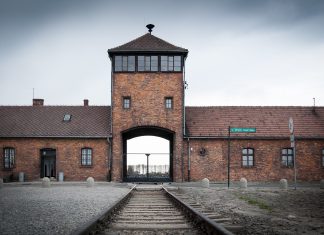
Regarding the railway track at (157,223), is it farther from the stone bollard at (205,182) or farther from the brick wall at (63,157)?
the brick wall at (63,157)

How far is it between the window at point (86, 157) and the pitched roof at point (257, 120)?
751cm

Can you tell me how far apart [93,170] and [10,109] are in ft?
33.0

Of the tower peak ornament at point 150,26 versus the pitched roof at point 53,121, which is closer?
the pitched roof at point 53,121

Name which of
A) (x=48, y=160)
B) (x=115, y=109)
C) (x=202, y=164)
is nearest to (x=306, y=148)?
(x=202, y=164)

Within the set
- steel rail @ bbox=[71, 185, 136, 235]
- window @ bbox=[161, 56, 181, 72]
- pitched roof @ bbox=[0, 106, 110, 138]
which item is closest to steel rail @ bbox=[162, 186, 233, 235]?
steel rail @ bbox=[71, 185, 136, 235]

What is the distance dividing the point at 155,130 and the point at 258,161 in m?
8.14

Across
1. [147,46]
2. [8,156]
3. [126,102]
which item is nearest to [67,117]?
[8,156]

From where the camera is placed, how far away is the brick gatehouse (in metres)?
28.0

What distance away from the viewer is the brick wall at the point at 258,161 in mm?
28141

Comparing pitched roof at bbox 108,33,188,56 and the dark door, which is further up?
pitched roof at bbox 108,33,188,56

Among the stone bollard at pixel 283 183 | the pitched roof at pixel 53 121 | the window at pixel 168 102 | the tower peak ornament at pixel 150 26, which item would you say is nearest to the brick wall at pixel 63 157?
the pitched roof at pixel 53 121

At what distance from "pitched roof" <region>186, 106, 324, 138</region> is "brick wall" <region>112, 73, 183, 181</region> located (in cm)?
177

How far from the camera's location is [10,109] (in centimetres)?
3266

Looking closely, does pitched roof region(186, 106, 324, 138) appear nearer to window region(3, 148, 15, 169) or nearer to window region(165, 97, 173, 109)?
window region(165, 97, 173, 109)
